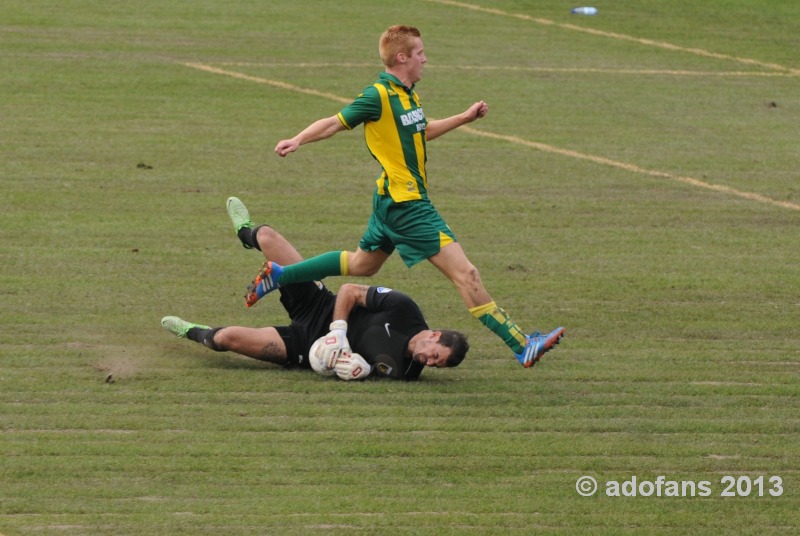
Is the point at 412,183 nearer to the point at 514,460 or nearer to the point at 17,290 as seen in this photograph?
the point at 514,460

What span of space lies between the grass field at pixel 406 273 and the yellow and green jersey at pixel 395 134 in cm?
129

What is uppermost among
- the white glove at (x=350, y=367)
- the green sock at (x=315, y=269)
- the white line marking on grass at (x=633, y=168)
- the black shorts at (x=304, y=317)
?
the green sock at (x=315, y=269)

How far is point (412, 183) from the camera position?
361 inches

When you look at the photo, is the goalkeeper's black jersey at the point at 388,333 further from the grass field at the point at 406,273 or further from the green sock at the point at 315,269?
the green sock at the point at 315,269

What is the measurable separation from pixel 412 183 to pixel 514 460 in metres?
2.31

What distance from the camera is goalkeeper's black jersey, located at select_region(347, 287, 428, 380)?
352 inches

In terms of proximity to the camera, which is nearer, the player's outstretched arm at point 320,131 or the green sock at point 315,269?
the player's outstretched arm at point 320,131

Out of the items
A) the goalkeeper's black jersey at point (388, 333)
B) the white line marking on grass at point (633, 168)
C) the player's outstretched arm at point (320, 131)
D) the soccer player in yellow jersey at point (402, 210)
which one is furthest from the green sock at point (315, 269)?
the white line marking on grass at point (633, 168)

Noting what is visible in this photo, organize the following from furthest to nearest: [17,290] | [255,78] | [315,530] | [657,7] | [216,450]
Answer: [657,7]
[255,78]
[17,290]
[216,450]
[315,530]

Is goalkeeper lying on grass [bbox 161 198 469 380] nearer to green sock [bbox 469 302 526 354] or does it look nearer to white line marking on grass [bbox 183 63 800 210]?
green sock [bbox 469 302 526 354]

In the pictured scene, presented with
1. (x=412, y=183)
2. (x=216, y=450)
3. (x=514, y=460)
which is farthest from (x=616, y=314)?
(x=216, y=450)

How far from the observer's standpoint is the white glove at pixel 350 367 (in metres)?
8.88

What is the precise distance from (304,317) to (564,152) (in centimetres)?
710

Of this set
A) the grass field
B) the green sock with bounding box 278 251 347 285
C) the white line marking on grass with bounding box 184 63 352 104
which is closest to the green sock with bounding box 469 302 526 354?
the grass field
